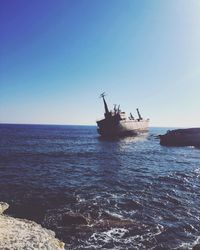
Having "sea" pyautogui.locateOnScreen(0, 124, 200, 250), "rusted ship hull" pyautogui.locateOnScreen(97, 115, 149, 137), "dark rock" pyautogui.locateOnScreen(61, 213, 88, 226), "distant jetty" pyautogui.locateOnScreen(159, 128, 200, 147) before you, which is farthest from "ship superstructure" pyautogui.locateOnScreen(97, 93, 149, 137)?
"dark rock" pyautogui.locateOnScreen(61, 213, 88, 226)

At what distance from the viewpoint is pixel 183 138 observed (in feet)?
271

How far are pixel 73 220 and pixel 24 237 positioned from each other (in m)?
5.63

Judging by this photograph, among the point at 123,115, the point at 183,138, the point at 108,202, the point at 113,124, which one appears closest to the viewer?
the point at 108,202

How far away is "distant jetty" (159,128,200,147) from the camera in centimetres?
8219

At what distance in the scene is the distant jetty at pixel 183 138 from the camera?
270 ft

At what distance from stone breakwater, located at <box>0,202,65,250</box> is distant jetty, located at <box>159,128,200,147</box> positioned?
68.8 m

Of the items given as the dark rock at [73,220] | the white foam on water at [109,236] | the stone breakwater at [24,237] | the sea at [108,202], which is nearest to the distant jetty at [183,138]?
the sea at [108,202]

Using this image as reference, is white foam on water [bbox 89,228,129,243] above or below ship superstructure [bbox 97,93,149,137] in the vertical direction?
below

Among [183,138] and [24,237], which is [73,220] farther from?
[183,138]

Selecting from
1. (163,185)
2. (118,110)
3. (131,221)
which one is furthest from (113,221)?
(118,110)

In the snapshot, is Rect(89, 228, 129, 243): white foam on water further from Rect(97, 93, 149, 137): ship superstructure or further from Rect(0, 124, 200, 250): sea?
Rect(97, 93, 149, 137): ship superstructure

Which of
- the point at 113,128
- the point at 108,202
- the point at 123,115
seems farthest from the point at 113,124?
the point at 108,202

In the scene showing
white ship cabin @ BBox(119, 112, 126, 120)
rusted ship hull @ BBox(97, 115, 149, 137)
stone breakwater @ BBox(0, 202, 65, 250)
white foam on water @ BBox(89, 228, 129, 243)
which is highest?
white ship cabin @ BBox(119, 112, 126, 120)

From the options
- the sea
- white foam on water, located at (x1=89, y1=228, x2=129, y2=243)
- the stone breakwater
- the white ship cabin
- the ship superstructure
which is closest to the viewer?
the stone breakwater
